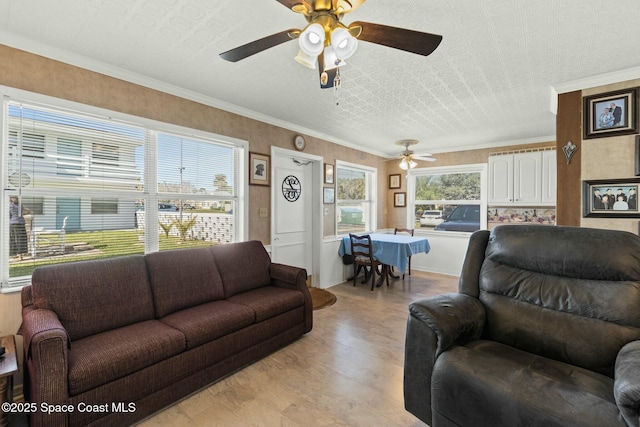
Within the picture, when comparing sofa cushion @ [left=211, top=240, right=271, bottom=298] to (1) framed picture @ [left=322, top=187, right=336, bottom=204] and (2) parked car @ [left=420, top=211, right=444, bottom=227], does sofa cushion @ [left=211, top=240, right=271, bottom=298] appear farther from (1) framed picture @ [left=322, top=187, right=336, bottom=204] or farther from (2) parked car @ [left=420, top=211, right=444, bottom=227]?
(2) parked car @ [left=420, top=211, right=444, bottom=227]

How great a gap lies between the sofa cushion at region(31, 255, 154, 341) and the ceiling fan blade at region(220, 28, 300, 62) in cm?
180

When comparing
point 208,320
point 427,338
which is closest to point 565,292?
point 427,338

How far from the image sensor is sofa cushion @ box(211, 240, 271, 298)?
284cm

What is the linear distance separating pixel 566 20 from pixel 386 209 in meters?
4.81

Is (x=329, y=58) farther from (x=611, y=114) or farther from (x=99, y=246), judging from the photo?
(x=611, y=114)

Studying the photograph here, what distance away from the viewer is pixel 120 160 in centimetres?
259

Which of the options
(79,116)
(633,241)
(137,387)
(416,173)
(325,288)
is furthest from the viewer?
(416,173)

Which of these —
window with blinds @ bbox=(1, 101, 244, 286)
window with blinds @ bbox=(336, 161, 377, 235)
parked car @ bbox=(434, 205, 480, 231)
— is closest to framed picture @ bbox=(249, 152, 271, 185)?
window with blinds @ bbox=(1, 101, 244, 286)

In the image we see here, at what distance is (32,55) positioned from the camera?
2125mm

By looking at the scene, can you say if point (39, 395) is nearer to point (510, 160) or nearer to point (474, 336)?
point (474, 336)

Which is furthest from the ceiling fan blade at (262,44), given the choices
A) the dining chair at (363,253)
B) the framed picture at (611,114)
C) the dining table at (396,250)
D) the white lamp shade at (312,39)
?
the dining table at (396,250)

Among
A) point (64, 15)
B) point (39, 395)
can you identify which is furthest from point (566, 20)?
point (39, 395)

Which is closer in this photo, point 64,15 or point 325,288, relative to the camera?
point 64,15

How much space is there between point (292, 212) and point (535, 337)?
10.8ft
